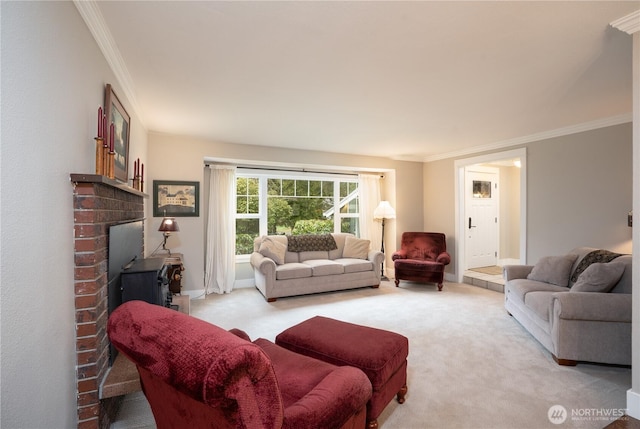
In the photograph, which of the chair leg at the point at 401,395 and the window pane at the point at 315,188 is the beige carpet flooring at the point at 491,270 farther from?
the chair leg at the point at 401,395

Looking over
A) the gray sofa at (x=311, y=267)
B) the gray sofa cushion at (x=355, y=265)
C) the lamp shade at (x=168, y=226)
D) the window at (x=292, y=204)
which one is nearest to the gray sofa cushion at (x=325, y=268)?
the gray sofa at (x=311, y=267)

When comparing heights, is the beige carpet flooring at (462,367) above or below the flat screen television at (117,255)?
below

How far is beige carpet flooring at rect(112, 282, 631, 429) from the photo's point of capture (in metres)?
1.93

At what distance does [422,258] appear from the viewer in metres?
5.53

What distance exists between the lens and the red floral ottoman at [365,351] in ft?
5.72

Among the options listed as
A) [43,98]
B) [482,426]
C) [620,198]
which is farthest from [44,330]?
[620,198]

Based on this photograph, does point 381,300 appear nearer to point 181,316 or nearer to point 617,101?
point 617,101

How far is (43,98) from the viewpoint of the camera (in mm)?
1208

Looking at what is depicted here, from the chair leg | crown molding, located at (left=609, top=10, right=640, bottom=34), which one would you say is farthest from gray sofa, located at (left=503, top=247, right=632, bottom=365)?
crown molding, located at (left=609, top=10, right=640, bottom=34)

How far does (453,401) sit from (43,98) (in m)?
2.81

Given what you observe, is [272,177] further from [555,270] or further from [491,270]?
[491,270]

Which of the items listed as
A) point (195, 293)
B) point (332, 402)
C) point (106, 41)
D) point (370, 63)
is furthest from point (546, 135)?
point (195, 293)

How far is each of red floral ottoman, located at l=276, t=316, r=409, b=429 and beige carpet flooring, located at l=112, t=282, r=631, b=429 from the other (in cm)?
23

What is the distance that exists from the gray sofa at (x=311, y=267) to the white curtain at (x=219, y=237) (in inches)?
18.3
